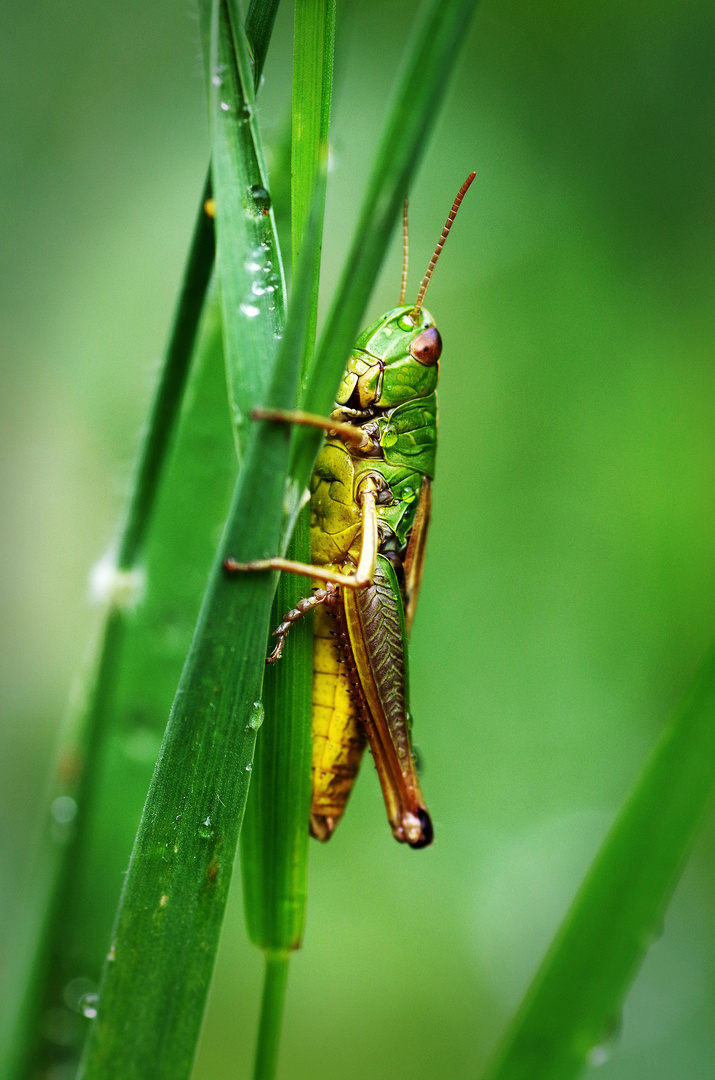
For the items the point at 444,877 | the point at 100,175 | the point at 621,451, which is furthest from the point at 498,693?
the point at 100,175

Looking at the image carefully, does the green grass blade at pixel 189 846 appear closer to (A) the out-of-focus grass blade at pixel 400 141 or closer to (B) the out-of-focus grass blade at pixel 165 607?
(A) the out-of-focus grass blade at pixel 400 141

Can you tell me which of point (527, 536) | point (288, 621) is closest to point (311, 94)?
point (288, 621)

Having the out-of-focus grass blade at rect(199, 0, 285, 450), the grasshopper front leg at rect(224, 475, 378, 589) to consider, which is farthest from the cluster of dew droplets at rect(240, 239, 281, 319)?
the grasshopper front leg at rect(224, 475, 378, 589)

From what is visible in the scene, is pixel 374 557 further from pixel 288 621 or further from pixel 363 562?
pixel 288 621

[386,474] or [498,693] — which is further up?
[386,474]

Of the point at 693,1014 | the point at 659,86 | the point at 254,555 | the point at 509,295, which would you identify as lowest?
the point at 693,1014

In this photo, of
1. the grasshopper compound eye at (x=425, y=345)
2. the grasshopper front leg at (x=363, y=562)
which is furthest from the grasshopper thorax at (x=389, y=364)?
the grasshopper front leg at (x=363, y=562)

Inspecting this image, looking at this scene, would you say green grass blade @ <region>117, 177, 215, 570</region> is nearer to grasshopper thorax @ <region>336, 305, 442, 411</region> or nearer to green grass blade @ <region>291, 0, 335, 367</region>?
green grass blade @ <region>291, 0, 335, 367</region>

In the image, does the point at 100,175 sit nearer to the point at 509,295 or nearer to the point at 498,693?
the point at 509,295
